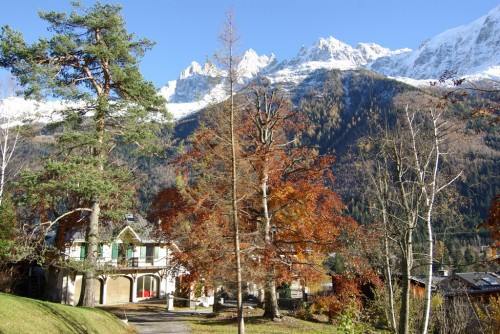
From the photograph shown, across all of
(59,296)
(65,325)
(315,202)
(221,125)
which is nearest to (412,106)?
(315,202)

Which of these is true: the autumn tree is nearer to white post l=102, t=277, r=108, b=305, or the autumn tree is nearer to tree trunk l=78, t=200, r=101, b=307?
tree trunk l=78, t=200, r=101, b=307

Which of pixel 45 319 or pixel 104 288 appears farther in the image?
pixel 104 288

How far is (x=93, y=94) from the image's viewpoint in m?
23.5

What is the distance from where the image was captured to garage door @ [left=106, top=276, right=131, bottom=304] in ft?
142

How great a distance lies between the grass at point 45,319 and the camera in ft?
42.4

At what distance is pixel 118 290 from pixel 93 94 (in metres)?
26.2

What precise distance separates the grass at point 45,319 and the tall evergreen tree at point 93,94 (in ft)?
12.7

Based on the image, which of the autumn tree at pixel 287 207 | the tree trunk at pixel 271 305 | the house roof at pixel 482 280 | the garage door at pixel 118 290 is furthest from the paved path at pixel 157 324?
the house roof at pixel 482 280

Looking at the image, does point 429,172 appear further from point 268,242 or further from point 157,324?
point 157,324

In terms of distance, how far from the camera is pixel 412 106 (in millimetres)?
19500

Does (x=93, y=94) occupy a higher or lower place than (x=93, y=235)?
higher

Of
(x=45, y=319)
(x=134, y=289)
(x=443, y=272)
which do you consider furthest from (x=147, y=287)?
(x=443, y=272)

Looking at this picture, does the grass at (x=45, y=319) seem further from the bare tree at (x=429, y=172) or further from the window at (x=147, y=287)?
the window at (x=147, y=287)

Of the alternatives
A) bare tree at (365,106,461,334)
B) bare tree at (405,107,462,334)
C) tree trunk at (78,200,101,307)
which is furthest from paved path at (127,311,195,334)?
bare tree at (405,107,462,334)
